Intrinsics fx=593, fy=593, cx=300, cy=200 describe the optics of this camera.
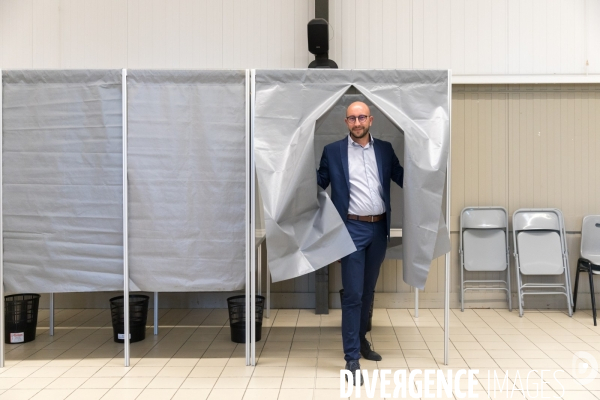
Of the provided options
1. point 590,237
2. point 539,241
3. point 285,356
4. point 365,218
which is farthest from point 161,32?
point 590,237

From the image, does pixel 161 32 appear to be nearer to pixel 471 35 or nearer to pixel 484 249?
pixel 471 35

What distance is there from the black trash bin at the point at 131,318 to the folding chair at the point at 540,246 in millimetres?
3331

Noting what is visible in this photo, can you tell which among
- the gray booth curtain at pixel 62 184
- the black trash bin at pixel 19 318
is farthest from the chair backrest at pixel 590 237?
the black trash bin at pixel 19 318

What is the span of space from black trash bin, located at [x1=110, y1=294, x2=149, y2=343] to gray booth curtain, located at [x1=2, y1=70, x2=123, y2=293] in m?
0.49

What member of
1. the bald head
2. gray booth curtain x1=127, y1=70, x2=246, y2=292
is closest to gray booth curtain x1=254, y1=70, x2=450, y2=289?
the bald head

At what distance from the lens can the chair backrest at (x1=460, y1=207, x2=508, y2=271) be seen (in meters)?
5.55

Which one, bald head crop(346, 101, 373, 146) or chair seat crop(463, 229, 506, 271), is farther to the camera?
chair seat crop(463, 229, 506, 271)

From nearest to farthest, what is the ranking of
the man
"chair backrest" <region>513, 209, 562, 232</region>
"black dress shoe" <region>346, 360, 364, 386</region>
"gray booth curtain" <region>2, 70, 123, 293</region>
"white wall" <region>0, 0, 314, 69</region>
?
"black dress shoe" <region>346, 360, 364, 386</region>
the man
"gray booth curtain" <region>2, 70, 123, 293</region>
"chair backrest" <region>513, 209, 562, 232</region>
"white wall" <region>0, 0, 314, 69</region>

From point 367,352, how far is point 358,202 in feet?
3.54

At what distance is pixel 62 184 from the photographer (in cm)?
408

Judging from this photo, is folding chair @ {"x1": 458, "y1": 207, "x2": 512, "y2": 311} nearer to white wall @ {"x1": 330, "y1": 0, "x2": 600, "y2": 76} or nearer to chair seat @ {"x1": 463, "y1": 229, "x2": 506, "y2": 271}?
chair seat @ {"x1": 463, "y1": 229, "x2": 506, "y2": 271}

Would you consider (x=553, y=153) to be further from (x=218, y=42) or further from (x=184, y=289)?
(x=184, y=289)

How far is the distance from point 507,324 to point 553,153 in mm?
1722

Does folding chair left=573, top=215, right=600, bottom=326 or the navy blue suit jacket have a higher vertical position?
the navy blue suit jacket
